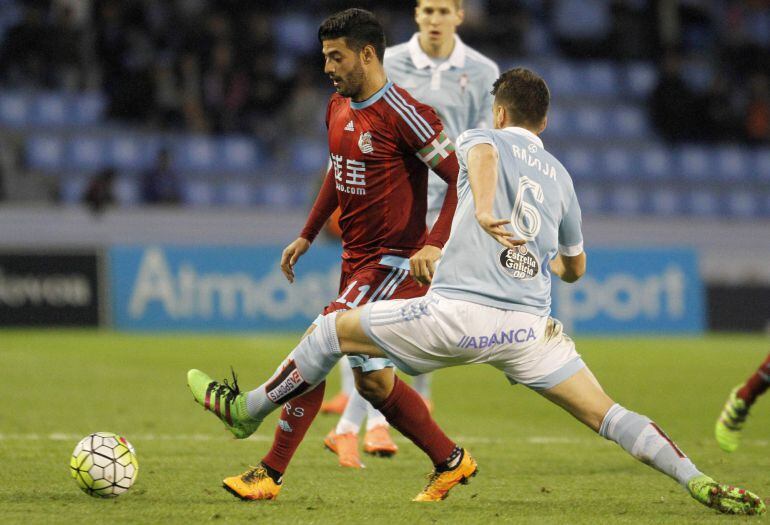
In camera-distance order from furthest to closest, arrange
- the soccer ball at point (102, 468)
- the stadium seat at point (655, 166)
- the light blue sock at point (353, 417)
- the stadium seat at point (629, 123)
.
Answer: the stadium seat at point (629, 123) < the stadium seat at point (655, 166) < the light blue sock at point (353, 417) < the soccer ball at point (102, 468)

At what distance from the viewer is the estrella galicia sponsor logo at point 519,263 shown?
4762 mm

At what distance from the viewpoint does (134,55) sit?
59.0 feet

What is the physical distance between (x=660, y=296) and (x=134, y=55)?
7778 mm

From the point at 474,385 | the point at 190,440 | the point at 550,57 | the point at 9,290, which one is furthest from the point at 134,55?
the point at 190,440

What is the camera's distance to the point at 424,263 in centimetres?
502

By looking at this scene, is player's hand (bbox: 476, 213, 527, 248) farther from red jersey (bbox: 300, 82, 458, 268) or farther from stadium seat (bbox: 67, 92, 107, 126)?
stadium seat (bbox: 67, 92, 107, 126)

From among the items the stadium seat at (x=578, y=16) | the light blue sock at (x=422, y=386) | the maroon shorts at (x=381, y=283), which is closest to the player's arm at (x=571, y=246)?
the maroon shorts at (x=381, y=283)

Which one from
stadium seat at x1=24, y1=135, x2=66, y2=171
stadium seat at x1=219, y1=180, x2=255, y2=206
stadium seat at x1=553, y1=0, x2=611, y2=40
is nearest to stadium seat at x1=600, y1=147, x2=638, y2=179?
stadium seat at x1=553, y1=0, x2=611, y2=40

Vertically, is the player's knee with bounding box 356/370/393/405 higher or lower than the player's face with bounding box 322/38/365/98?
lower

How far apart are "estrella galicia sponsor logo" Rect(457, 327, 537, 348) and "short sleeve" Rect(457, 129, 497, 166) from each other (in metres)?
0.63

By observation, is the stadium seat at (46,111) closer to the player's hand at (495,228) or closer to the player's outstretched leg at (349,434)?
the player's outstretched leg at (349,434)

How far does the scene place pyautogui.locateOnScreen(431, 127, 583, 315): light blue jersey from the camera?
15.6ft

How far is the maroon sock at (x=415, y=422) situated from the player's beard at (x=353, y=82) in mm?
1203

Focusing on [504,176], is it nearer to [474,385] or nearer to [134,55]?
[474,385]
